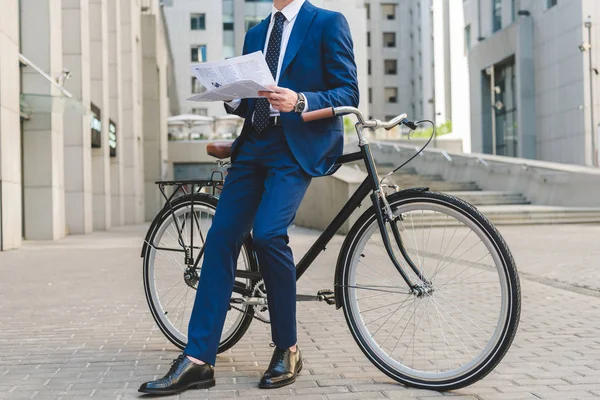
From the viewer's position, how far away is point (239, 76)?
3213mm

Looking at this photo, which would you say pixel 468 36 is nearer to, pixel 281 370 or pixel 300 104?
pixel 300 104

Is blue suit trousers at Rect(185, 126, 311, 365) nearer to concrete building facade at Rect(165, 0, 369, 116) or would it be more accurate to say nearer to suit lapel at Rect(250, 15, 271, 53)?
suit lapel at Rect(250, 15, 271, 53)

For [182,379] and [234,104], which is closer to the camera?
[182,379]

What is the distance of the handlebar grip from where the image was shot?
331 centimetres

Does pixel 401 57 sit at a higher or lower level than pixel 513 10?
higher

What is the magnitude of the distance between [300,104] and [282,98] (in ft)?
0.39

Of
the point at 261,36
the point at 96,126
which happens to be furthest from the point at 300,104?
the point at 96,126

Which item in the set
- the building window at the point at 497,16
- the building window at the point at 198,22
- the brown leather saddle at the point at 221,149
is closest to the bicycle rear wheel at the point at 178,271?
the brown leather saddle at the point at 221,149

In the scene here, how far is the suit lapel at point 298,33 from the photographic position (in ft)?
11.6

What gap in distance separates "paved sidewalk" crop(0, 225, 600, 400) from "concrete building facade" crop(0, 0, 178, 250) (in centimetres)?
608

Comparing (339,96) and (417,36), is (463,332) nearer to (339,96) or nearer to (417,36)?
(339,96)

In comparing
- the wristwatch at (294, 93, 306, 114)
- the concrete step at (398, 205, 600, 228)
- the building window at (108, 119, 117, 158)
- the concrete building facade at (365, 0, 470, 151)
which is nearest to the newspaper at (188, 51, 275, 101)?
the wristwatch at (294, 93, 306, 114)

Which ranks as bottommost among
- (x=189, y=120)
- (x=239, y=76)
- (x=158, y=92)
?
(x=239, y=76)

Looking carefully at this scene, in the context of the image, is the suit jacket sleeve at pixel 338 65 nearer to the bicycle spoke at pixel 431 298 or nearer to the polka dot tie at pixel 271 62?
the polka dot tie at pixel 271 62
